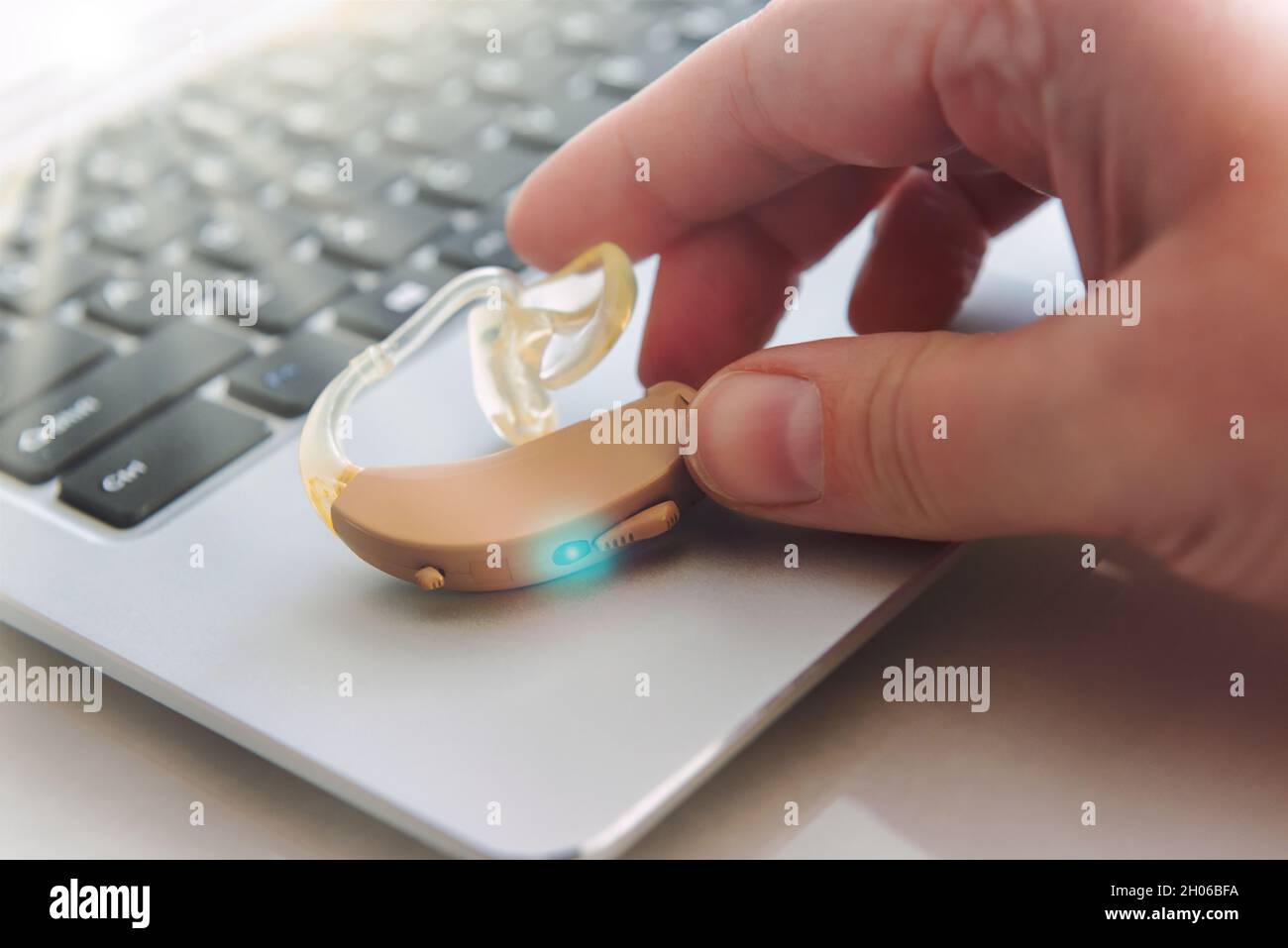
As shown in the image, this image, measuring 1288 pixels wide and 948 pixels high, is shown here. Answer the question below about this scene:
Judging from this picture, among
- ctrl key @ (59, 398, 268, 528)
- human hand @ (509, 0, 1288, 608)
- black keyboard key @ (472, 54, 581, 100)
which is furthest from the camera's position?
black keyboard key @ (472, 54, 581, 100)

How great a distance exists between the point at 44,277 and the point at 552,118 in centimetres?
36

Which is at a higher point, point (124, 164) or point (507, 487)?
point (124, 164)

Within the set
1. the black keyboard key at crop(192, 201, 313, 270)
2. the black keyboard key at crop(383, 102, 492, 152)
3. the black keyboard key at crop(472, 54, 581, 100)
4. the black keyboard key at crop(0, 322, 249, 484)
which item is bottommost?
the black keyboard key at crop(0, 322, 249, 484)

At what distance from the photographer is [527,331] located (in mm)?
670

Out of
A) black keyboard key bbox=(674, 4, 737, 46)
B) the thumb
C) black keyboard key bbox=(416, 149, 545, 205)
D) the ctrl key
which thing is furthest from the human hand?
black keyboard key bbox=(674, 4, 737, 46)

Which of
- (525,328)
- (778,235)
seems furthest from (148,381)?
(778,235)

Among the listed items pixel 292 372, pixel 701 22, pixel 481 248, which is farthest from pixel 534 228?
pixel 701 22

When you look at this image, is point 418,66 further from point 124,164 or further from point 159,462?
point 159,462

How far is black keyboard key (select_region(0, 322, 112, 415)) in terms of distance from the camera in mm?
689

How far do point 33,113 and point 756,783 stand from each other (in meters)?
0.76

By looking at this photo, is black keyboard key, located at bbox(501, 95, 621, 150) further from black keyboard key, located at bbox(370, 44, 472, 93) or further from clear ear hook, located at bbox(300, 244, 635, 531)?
clear ear hook, located at bbox(300, 244, 635, 531)

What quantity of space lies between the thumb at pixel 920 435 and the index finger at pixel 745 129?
16 cm

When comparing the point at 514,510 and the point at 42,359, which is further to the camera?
the point at 42,359
